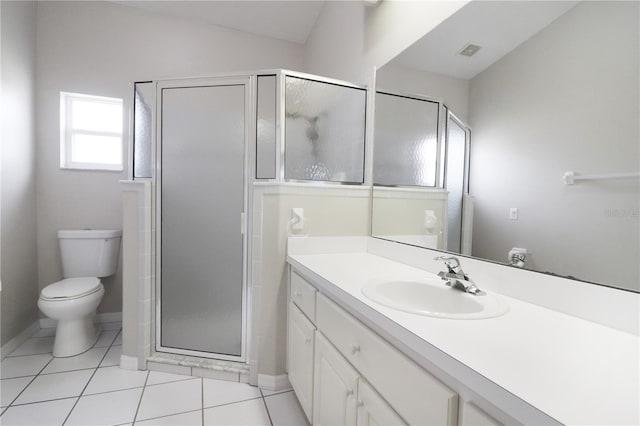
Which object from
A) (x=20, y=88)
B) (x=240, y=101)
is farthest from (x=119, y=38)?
(x=240, y=101)

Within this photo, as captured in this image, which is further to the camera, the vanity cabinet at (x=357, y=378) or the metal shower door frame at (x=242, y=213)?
the metal shower door frame at (x=242, y=213)

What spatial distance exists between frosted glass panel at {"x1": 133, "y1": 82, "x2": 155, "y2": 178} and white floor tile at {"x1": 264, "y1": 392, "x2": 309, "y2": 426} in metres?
1.58

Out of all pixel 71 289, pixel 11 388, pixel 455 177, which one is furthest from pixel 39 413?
pixel 455 177

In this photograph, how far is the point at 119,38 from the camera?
2516 mm

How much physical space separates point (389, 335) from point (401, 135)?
1.19 m

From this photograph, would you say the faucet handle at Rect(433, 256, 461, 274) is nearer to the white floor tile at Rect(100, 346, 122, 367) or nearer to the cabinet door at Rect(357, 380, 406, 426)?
the cabinet door at Rect(357, 380, 406, 426)

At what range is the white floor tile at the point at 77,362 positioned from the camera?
192 centimetres

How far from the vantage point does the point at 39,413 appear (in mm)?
1520

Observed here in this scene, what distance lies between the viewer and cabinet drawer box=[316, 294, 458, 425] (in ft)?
2.01

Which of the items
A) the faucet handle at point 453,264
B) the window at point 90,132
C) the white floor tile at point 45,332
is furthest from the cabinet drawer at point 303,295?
the white floor tile at point 45,332

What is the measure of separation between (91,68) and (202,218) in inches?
70.8

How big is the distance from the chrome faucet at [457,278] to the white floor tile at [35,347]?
2.74m

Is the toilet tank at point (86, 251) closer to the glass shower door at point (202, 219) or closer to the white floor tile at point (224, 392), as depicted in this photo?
the glass shower door at point (202, 219)

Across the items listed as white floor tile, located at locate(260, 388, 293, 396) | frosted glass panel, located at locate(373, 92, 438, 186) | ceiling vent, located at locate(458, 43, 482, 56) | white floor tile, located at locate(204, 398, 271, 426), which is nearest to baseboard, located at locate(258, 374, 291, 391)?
white floor tile, located at locate(260, 388, 293, 396)
